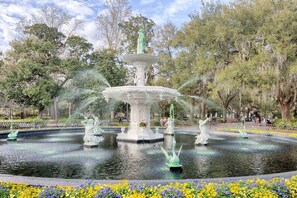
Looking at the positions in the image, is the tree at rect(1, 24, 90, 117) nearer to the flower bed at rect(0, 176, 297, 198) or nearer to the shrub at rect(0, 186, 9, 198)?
the shrub at rect(0, 186, 9, 198)

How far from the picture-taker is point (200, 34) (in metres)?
37.9

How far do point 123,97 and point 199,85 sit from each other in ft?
85.1

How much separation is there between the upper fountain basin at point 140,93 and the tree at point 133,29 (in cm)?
2645

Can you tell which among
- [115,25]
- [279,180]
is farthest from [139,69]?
[115,25]

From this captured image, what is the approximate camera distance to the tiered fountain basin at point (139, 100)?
1805 centimetres

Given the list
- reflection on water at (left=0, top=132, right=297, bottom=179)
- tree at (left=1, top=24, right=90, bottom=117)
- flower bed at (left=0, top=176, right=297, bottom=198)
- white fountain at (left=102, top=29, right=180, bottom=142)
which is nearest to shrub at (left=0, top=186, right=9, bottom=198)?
flower bed at (left=0, top=176, right=297, bottom=198)

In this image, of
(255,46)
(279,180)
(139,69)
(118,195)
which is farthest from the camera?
(255,46)

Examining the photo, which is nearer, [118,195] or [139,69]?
[118,195]

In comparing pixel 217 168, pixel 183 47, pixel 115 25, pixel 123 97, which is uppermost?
pixel 115 25

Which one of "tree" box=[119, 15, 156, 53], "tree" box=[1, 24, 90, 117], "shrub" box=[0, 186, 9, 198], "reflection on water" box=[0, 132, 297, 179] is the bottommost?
"reflection on water" box=[0, 132, 297, 179]

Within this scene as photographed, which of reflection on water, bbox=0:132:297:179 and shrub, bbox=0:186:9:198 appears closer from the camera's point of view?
shrub, bbox=0:186:9:198

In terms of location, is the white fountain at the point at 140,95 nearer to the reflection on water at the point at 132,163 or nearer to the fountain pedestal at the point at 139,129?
the fountain pedestal at the point at 139,129

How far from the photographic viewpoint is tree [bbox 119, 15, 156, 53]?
146ft

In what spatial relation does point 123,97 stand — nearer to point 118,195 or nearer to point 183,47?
point 118,195
